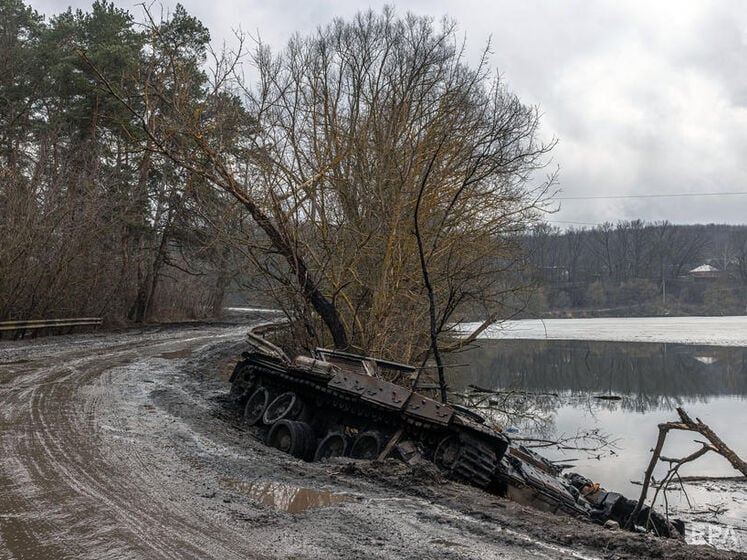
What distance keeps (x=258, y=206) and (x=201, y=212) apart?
1.77m

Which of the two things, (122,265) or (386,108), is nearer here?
(386,108)

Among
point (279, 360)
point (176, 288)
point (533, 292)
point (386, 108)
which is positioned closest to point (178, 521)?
point (279, 360)

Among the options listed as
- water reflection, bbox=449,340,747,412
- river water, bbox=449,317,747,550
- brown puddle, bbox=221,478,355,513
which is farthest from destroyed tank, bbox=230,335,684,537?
water reflection, bbox=449,340,747,412

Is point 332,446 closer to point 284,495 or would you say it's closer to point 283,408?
point 283,408

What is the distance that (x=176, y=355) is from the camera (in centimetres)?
1680

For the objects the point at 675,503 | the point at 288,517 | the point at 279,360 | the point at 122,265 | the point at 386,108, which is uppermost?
the point at 386,108

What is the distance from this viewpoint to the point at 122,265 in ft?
89.5

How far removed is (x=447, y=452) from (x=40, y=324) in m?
17.1

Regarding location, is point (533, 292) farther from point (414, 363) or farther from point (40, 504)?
point (40, 504)

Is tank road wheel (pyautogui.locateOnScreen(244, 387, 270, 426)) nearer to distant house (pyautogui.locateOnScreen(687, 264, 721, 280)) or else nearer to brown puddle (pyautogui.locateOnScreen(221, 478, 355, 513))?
brown puddle (pyautogui.locateOnScreen(221, 478, 355, 513))

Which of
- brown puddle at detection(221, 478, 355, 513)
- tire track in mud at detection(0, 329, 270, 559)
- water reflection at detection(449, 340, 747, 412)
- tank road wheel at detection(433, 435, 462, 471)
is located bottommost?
tire track in mud at detection(0, 329, 270, 559)

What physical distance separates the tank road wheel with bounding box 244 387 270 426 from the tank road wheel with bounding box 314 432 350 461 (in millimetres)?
1656

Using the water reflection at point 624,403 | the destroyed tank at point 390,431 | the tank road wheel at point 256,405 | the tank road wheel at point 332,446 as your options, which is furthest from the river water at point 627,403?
the tank road wheel at point 256,405

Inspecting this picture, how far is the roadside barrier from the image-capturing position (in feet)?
63.9
